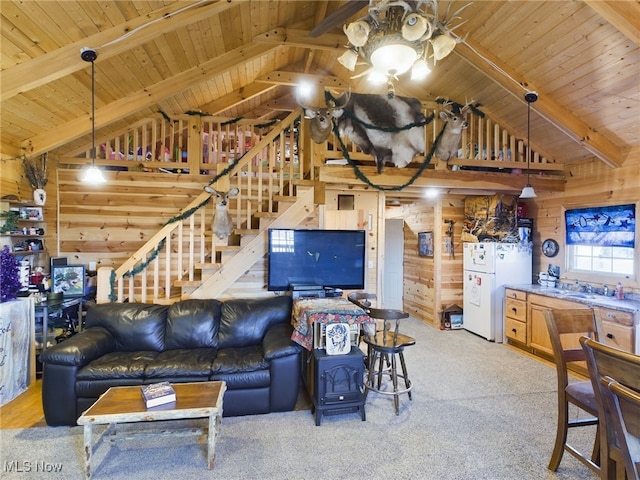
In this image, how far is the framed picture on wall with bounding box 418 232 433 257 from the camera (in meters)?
6.21

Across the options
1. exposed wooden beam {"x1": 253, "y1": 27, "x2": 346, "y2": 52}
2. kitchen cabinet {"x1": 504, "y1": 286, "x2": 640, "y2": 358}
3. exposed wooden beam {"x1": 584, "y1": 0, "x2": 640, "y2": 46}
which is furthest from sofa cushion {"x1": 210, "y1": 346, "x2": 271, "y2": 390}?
exposed wooden beam {"x1": 584, "y1": 0, "x2": 640, "y2": 46}

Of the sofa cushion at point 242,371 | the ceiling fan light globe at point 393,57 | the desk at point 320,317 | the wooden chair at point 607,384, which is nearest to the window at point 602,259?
the wooden chair at point 607,384

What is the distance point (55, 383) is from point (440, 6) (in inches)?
212

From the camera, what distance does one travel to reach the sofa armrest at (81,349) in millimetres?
2742

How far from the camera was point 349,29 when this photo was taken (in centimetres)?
232

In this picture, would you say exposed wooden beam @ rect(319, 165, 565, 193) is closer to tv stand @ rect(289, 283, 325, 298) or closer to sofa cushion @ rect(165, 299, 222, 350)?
tv stand @ rect(289, 283, 325, 298)

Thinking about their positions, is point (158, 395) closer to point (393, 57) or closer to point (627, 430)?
point (627, 430)

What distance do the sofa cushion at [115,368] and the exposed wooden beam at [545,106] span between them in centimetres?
481

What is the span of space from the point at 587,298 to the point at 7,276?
630cm

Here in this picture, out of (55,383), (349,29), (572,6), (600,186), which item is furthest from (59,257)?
(600,186)

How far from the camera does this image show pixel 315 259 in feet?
13.3

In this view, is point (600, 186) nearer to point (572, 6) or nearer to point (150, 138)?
point (572, 6)

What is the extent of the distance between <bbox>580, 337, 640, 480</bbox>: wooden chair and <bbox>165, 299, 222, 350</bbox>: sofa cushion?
9.98 feet

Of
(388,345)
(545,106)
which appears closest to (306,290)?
(388,345)
